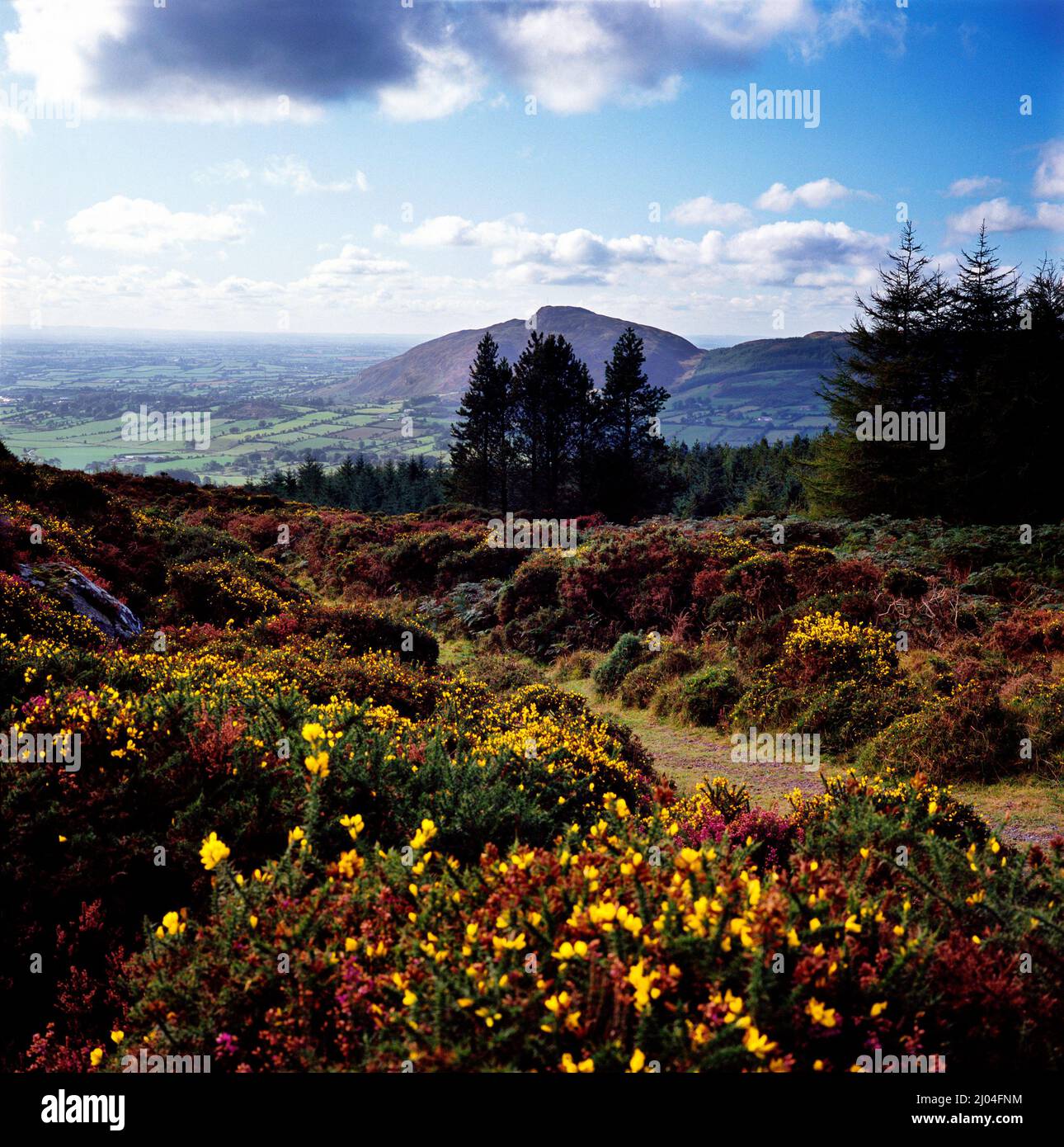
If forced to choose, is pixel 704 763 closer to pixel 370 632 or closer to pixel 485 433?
pixel 370 632

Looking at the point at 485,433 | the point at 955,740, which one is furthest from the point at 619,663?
the point at 485,433

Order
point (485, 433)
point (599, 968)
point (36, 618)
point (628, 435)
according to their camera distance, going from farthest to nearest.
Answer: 1. point (485, 433)
2. point (628, 435)
3. point (36, 618)
4. point (599, 968)

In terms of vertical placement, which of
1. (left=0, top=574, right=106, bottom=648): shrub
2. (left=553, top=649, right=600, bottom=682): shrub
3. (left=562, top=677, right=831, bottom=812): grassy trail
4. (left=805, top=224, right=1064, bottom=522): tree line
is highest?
(left=805, top=224, right=1064, bottom=522): tree line

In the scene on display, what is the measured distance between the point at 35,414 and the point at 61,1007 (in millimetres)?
146593

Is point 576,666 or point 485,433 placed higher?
point 485,433

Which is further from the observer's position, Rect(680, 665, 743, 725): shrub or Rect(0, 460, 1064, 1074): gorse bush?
Rect(680, 665, 743, 725): shrub

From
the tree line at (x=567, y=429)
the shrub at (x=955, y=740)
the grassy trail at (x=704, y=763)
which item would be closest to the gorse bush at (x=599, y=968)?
the grassy trail at (x=704, y=763)

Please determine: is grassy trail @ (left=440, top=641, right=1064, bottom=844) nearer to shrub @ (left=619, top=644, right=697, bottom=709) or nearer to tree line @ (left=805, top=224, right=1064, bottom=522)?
shrub @ (left=619, top=644, right=697, bottom=709)

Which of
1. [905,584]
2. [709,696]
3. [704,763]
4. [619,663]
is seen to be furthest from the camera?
[619,663]

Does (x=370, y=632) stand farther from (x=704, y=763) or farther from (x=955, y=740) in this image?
(x=955, y=740)

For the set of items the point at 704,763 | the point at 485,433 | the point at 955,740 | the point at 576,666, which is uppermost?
the point at 485,433

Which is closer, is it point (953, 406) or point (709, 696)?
point (709, 696)

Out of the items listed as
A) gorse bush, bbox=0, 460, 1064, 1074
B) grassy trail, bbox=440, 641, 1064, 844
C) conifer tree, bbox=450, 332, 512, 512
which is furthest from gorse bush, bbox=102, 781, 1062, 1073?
conifer tree, bbox=450, 332, 512, 512
